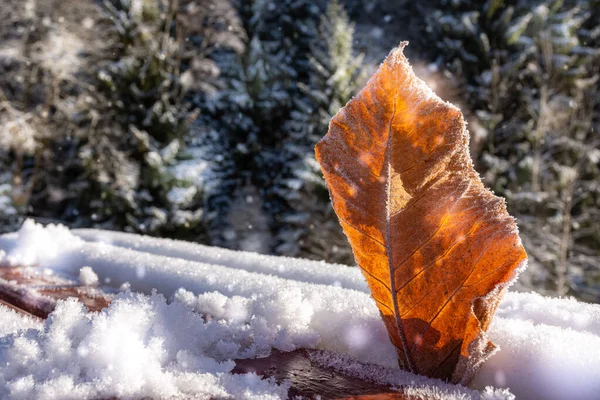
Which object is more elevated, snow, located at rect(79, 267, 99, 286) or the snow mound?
snow, located at rect(79, 267, 99, 286)

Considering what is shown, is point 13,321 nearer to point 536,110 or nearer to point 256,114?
point 536,110

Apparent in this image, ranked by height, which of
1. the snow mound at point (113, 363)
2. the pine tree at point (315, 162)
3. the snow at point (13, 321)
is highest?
the pine tree at point (315, 162)

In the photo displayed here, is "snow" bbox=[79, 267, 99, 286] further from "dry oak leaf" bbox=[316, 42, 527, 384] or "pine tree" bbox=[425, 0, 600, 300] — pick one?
"pine tree" bbox=[425, 0, 600, 300]

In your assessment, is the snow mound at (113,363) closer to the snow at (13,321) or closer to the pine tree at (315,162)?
the snow at (13,321)

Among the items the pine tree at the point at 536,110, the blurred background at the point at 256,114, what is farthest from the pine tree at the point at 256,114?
the pine tree at the point at 536,110

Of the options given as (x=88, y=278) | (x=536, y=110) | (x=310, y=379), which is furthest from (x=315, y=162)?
(x=310, y=379)

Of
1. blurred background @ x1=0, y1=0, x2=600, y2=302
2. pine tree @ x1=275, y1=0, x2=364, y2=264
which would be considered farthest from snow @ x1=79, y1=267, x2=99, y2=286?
pine tree @ x1=275, y1=0, x2=364, y2=264

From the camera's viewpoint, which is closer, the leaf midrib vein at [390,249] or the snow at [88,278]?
the leaf midrib vein at [390,249]

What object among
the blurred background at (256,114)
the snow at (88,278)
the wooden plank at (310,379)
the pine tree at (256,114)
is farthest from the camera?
the pine tree at (256,114)
